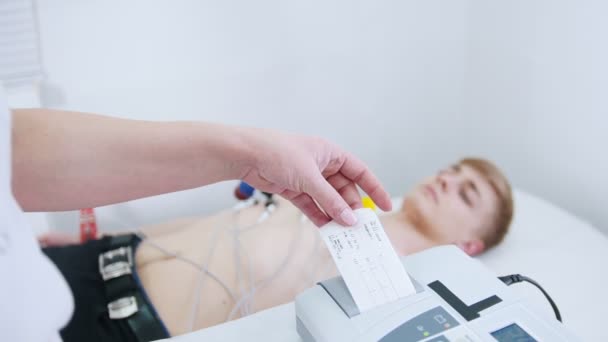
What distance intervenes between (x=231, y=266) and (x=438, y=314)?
0.70 m

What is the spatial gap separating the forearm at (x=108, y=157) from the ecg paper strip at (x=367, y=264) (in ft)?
0.78

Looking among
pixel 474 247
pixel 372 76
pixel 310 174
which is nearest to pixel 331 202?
pixel 310 174

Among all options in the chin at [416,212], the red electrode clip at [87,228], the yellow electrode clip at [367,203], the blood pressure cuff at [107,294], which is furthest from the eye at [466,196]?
the red electrode clip at [87,228]

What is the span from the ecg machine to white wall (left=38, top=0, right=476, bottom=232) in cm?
96

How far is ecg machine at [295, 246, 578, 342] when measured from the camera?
75 cm

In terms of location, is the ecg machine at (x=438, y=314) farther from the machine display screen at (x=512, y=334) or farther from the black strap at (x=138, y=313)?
the black strap at (x=138, y=313)

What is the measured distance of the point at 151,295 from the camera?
1287 mm

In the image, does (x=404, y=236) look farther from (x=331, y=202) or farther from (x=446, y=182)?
(x=331, y=202)

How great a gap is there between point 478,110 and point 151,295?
4.42 feet

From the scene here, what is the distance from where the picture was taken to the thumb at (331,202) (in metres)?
0.90

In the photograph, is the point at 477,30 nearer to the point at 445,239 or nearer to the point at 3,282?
the point at 445,239

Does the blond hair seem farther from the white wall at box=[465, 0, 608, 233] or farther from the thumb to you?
the thumb

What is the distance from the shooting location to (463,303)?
0.81m

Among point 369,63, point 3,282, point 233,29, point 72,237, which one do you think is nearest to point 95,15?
point 233,29
